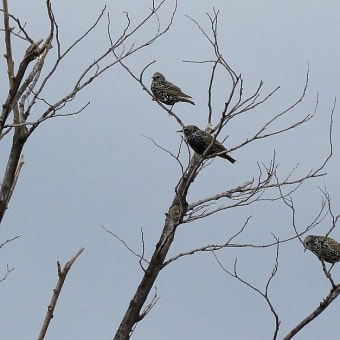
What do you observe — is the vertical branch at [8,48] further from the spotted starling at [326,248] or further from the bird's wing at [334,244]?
the bird's wing at [334,244]

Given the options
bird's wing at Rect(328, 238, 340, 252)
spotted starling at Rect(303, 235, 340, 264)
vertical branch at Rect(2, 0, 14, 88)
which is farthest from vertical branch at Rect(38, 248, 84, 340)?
bird's wing at Rect(328, 238, 340, 252)

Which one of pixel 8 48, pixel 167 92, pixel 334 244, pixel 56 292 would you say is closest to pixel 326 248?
pixel 334 244

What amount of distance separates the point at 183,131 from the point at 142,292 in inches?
98.8

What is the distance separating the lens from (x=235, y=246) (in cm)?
852

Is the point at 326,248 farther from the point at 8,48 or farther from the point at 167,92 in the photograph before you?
the point at 8,48

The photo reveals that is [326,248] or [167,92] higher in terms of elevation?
[167,92]

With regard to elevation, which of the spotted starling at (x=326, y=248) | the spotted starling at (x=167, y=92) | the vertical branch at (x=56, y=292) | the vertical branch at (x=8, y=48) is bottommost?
the vertical branch at (x=56, y=292)

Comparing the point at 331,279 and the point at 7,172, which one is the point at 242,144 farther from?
the point at 7,172

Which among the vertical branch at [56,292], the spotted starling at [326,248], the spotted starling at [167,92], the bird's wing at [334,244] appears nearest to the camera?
the vertical branch at [56,292]

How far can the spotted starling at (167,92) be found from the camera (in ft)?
43.5

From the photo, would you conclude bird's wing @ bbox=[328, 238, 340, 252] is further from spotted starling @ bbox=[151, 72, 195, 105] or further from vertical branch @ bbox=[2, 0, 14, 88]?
vertical branch @ bbox=[2, 0, 14, 88]

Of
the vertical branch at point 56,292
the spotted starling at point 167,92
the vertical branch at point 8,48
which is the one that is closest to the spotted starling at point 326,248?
the spotted starling at point 167,92

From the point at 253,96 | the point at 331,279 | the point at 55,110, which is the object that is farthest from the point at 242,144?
the point at 55,110

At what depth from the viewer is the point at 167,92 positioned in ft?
44.2
